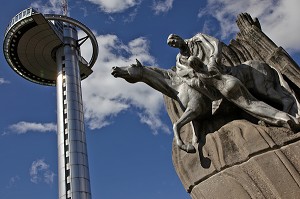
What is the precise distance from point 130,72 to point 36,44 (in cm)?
5011

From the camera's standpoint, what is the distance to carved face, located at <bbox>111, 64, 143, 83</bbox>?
7332mm

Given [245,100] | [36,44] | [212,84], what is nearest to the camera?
[245,100]

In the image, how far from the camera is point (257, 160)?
5891 mm

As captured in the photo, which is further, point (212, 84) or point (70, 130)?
point (70, 130)

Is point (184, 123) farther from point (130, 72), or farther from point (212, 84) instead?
point (130, 72)

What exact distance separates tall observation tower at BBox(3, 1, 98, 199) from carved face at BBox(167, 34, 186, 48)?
34.6 meters

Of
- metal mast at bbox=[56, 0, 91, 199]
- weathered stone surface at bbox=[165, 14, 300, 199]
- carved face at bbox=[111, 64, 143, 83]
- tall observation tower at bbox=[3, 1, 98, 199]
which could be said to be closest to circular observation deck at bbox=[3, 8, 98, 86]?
tall observation tower at bbox=[3, 1, 98, 199]

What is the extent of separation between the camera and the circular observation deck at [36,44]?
5109 cm

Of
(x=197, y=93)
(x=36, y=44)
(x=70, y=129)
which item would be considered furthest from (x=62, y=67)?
(x=197, y=93)

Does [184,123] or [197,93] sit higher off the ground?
[197,93]

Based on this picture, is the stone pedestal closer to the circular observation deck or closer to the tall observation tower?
the tall observation tower

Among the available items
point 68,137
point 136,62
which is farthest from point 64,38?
point 136,62

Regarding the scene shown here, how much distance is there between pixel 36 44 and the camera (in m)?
54.8

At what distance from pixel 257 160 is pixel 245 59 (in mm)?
2470
